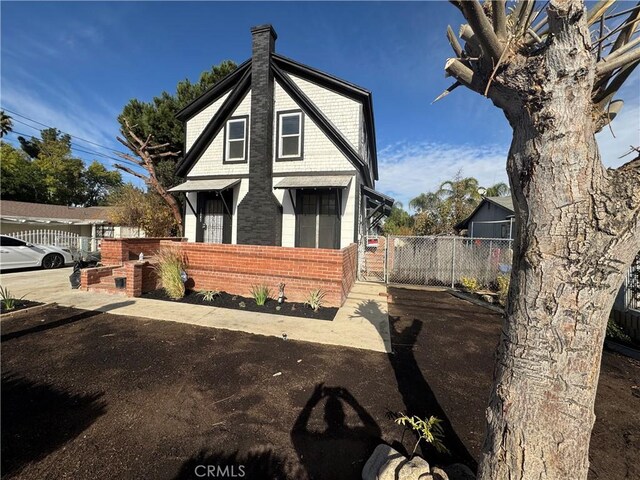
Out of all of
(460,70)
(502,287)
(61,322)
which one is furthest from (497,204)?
(61,322)

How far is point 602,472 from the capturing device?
6.94ft

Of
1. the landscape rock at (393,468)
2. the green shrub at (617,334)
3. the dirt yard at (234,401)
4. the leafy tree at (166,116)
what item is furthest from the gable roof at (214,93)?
the green shrub at (617,334)

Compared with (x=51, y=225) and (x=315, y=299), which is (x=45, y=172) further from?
(x=315, y=299)

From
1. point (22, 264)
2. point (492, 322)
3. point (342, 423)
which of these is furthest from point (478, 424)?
point (22, 264)

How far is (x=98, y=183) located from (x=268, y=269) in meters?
51.3

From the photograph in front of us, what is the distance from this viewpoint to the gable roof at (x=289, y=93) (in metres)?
8.99

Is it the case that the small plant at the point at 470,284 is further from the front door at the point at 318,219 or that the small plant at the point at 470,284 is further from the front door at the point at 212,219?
the front door at the point at 212,219

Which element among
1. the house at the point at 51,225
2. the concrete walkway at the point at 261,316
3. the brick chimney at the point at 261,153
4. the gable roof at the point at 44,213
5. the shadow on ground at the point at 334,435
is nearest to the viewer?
the shadow on ground at the point at 334,435

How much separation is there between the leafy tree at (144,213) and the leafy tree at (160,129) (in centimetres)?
45

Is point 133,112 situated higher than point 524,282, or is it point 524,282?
point 133,112

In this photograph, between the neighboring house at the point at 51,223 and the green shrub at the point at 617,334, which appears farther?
the neighboring house at the point at 51,223

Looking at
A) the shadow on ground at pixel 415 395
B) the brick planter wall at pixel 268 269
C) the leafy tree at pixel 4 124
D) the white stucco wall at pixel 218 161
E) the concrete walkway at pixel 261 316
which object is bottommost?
the shadow on ground at pixel 415 395

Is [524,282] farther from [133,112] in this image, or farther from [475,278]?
[133,112]

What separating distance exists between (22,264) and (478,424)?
1598 cm
